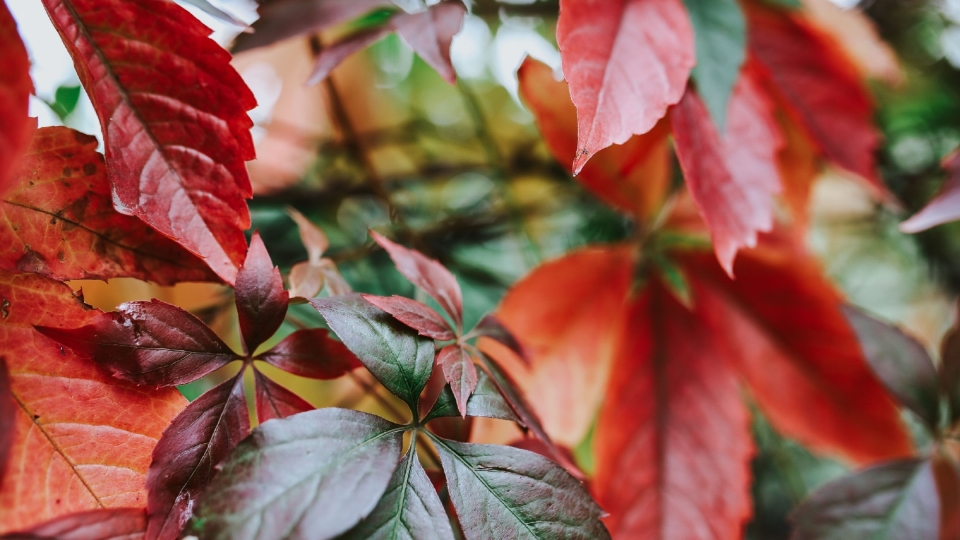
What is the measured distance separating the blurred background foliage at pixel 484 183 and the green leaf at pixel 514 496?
235 mm

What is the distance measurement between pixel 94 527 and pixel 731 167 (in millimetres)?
369

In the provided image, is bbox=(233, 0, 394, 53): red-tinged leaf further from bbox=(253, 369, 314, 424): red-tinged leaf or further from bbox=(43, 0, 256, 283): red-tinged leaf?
bbox=(253, 369, 314, 424): red-tinged leaf

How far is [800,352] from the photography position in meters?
0.47

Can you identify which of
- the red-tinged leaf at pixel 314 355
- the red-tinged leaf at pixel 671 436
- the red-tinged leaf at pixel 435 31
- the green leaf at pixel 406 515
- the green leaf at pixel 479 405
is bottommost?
the red-tinged leaf at pixel 671 436

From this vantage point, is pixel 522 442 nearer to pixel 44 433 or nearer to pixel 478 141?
pixel 44 433

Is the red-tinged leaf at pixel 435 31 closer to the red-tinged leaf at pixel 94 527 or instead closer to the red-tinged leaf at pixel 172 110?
the red-tinged leaf at pixel 172 110

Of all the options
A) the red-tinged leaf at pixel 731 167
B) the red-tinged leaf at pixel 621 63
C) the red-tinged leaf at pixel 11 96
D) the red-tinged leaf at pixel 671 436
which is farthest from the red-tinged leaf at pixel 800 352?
the red-tinged leaf at pixel 11 96

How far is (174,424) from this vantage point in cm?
21

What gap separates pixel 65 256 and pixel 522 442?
0.72 ft

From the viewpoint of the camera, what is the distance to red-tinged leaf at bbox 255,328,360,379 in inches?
9.6

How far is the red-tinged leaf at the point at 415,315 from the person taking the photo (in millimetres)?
233

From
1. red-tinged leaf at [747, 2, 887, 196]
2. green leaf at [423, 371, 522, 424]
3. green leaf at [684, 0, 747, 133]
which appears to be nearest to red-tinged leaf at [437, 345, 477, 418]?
green leaf at [423, 371, 522, 424]

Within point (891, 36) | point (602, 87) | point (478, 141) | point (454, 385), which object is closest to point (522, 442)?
point (454, 385)

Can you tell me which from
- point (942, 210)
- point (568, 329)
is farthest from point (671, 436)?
point (942, 210)
